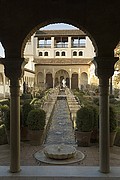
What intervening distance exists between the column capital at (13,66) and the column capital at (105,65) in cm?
161

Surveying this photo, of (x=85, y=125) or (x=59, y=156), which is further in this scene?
(x=85, y=125)

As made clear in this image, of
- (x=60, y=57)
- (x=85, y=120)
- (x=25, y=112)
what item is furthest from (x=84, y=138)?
(x=60, y=57)

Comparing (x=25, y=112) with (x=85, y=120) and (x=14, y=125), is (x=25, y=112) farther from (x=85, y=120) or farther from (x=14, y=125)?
(x=14, y=125)

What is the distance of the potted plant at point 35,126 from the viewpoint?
8.57 metres

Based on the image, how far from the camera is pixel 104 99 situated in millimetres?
5582

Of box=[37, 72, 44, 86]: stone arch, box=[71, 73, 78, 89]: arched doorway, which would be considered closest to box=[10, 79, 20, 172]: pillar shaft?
box=[37, 72, 44, 86]: stone arch

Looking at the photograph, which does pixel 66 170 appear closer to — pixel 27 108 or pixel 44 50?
pixel 27 108

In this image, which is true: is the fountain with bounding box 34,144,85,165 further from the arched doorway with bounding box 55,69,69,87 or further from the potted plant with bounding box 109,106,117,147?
the arched doorway with bounding box 55,69,69,87

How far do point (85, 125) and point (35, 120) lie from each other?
5.43 ft

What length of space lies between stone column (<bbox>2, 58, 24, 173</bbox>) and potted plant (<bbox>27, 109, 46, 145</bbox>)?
2.93m

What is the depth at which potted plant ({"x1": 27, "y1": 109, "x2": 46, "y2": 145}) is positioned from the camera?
8570mm

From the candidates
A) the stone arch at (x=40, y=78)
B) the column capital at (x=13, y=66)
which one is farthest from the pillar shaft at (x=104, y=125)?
the stone arch at (x=40, y=78)

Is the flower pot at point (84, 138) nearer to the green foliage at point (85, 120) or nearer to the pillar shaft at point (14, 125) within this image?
the green foliage at point (85, 120)

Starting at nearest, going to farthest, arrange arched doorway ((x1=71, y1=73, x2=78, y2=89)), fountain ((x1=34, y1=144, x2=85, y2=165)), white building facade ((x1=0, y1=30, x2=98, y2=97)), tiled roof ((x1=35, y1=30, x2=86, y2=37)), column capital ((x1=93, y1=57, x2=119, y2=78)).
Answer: column capital ((x1=93, y1=57, x2=119, y2=78)), fountain ((x1=34, y1=144, x2=85, y2=165)), white building facade ((x1=0, y1=30, x2=98, y2=97)), arched doorway ((x1=71, y1=73, x2=78, y2=89)), tiled roof ((x1=35, y1=30, x2=86, y2=37))
